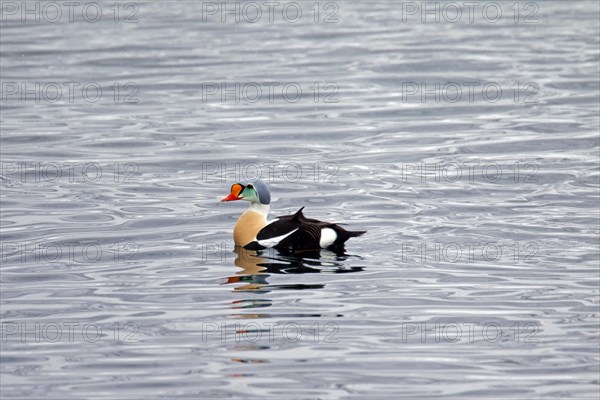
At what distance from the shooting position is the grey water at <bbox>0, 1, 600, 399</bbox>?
35.2 ft

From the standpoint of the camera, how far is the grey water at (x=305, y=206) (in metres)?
10.7

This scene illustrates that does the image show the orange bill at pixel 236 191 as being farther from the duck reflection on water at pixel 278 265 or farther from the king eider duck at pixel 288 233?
the duck reflection on water at pixel 278 265

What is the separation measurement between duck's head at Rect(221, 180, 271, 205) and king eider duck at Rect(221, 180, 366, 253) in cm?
1

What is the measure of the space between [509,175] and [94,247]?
665 cm

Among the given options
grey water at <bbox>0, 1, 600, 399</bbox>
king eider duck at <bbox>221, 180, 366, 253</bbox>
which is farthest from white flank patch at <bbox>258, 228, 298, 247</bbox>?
grey water at <bbox>0, 1, 600, 399</bbox>

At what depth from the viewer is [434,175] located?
19.0 m

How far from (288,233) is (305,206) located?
2.66m

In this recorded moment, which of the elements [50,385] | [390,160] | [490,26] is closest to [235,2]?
[490,26]

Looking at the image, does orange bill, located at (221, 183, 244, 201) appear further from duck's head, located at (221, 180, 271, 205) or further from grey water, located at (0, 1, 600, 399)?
grey water, located at (0, 1, 600, 399)

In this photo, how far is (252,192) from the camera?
15.1 meters

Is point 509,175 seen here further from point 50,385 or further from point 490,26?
point 490,26

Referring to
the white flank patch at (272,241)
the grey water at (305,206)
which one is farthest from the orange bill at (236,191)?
the white flank patch at (272,241)

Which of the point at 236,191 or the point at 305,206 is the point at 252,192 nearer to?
the point at 236,191

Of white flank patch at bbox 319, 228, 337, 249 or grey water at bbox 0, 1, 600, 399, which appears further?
white flank patch at bbox 319, 228, 337, 249
